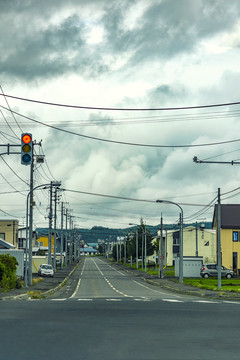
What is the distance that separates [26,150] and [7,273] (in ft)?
75.0

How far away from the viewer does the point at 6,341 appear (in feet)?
38.4

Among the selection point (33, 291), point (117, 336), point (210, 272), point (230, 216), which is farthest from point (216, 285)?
point (117, 336)

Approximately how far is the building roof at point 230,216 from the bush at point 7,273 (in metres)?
57.9

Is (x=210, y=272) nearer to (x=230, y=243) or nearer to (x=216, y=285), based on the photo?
(x=230, y=243)

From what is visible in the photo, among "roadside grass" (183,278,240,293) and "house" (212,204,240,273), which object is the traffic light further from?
"house" (212,204,240,273)

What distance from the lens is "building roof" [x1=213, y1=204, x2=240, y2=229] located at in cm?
9606

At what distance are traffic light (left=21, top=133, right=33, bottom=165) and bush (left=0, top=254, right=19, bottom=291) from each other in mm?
20807

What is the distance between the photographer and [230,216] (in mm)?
98188

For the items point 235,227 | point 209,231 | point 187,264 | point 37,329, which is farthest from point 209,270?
point 37,329

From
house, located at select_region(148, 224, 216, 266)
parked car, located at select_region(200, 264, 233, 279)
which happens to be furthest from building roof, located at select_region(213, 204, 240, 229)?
parked car, located at select_region(200, 264, 233, 279)

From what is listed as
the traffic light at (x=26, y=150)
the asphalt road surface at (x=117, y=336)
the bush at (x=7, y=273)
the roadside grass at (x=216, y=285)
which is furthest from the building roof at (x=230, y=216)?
the asphalt road surface at (x=117, y=336)

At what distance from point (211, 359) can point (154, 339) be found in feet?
8.21

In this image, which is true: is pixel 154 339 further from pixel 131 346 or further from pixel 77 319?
pixel 77 319

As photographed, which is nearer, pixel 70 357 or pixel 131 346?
pixel 70 357
